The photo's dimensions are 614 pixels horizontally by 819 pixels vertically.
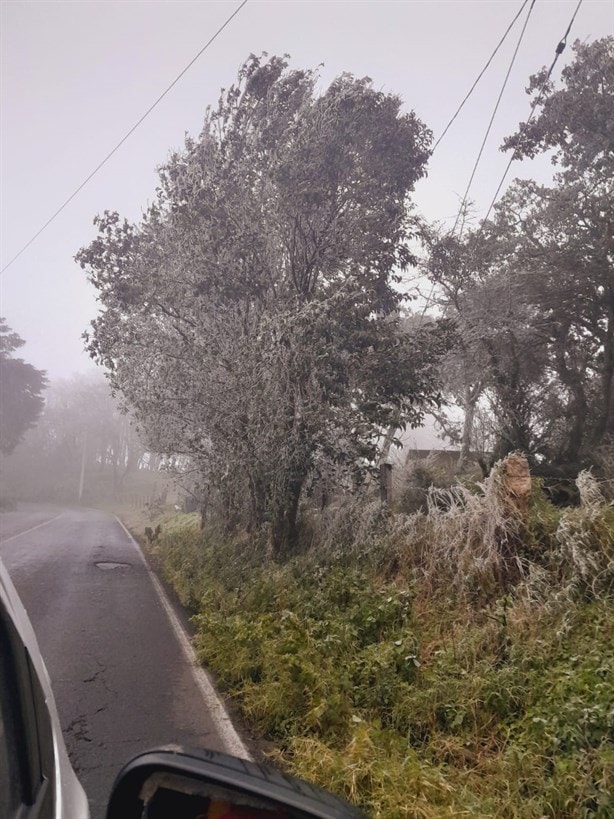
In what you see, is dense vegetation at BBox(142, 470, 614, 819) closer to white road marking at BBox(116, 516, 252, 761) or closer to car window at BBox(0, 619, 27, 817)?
white road marking at BBox(116, 516, 252, 761)

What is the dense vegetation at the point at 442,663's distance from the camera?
4.17 m

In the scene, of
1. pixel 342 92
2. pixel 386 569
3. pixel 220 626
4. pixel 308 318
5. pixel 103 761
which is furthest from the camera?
pixel 342 92

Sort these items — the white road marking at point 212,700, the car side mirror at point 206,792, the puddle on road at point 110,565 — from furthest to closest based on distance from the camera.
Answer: the puddle on road at point 110,565, the white road marking at point 212,700, the car side mirror at point 206,792

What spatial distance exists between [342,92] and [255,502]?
364 inches

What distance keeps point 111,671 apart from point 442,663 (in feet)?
13.1

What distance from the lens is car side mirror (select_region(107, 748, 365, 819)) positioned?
116 centimetres

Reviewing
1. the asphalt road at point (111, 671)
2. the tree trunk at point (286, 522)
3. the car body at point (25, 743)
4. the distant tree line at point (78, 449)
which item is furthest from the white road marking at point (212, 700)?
the distant tree line at point (78, 449)

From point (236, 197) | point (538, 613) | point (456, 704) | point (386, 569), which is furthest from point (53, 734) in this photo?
point (236, 197)

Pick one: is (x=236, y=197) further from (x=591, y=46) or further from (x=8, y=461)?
(x=8, y=461)

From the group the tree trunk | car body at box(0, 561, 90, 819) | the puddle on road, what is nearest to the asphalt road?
the puddle on road

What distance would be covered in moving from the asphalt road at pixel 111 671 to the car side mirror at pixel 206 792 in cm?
359

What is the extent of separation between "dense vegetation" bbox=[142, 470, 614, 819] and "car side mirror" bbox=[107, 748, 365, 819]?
3262 mm

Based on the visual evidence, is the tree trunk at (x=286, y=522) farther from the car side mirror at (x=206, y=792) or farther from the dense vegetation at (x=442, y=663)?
the car side mirror at (x=206, y=792)

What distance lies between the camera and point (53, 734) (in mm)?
1481
